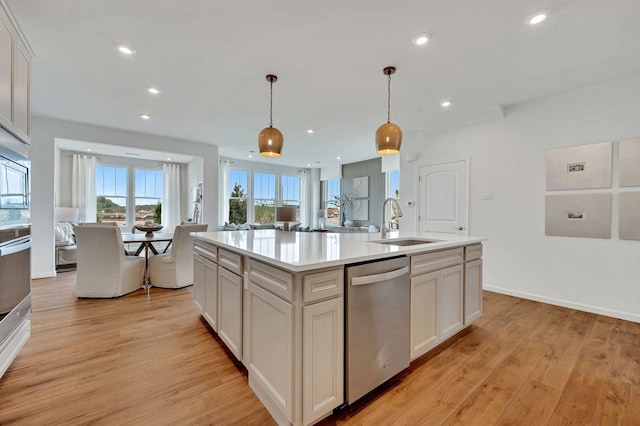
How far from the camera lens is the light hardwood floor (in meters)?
1.50

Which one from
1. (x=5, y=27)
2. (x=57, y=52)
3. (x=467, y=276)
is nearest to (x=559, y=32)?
(x=467, y=276)

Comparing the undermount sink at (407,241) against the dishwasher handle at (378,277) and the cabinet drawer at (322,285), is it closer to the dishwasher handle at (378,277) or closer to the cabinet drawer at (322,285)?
the dishwasher handle at (378,277)

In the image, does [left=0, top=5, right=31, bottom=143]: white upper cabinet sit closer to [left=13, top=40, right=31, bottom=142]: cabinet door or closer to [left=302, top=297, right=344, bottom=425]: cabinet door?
[left=13, top=40, right=31, bottom=142]: cabinet door

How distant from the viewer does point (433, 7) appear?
1.92 meters

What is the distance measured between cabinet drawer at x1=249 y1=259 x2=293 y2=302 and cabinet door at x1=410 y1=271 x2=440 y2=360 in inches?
38.1

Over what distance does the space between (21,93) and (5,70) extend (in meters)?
0.27

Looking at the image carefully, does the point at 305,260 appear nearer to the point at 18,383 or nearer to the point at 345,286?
the point at 345,286

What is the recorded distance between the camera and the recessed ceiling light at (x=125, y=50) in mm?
2393

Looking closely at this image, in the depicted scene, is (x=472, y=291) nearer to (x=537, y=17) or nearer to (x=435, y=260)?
(x=435, y=260)

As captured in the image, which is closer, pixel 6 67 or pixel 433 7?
pixel 6 67

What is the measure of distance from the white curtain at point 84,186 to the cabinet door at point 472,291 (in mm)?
7342

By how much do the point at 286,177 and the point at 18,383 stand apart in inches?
307

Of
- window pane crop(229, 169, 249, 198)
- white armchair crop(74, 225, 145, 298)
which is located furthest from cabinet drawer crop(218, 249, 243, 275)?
window pane crop(229, 169, 249, 198)

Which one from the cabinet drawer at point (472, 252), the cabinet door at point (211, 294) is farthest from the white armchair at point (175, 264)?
the cabinet drawer at point (472, 252)
